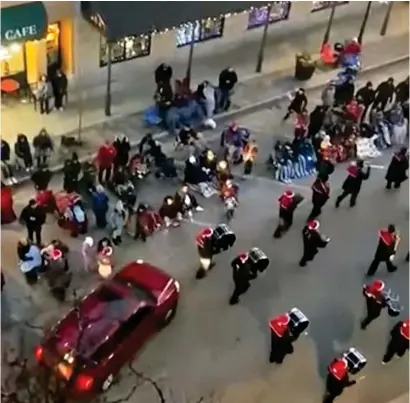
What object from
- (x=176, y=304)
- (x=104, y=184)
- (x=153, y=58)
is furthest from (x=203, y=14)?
(x=176, y=304)

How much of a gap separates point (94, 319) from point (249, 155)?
599cm

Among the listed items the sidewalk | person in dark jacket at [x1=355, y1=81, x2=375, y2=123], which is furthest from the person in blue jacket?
person in dark jacket at [x1=355, y1=81, x2=375, y2=123]

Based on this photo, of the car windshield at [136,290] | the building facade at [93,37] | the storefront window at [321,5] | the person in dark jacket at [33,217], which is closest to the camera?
the car windshield at [136,290]

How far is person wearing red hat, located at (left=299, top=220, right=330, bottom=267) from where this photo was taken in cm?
1861

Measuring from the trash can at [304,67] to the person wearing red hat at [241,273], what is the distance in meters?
7.30

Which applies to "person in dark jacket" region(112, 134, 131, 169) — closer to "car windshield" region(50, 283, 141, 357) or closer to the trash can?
"car windshield" region(50, 283, 141, 357)

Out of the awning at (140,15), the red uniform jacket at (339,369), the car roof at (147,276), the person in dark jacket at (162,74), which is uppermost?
the awning at (140,15)

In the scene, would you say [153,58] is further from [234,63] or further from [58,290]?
[58,290]

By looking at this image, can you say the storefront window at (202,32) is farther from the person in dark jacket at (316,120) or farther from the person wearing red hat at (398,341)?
the person wearing red hat at (398,341)

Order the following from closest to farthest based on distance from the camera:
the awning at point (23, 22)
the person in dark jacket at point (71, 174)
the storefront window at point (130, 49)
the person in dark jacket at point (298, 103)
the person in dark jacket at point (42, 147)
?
the person in dark jacket at point (71, 174), the awning at point (23, 22), the person in dark jacket at point (42, 147), the person in dark jacket at point (298, 103), the storefront window at point (130, 49)

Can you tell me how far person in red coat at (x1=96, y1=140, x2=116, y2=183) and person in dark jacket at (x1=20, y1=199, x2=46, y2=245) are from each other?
1.87 m

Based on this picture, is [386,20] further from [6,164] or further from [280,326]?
[280,326]

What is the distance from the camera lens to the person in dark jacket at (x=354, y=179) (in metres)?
19.9

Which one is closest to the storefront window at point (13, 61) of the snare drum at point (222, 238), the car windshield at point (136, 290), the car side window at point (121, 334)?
the snare drum at point (222, 238)
